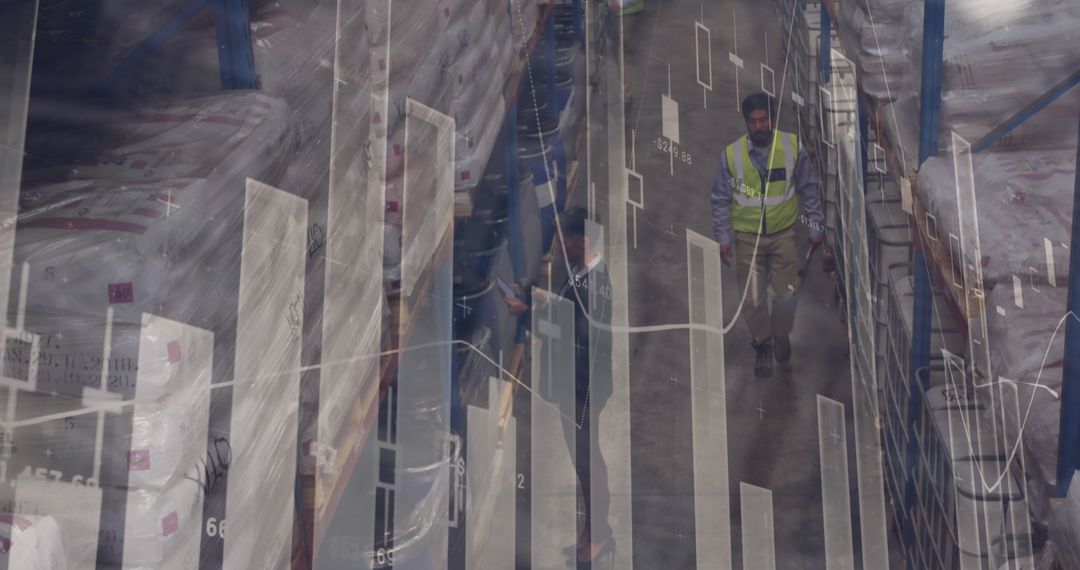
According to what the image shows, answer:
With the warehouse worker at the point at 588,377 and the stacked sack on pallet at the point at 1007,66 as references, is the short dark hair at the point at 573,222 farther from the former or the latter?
the stacked sack on pallet at the point at 1007,66

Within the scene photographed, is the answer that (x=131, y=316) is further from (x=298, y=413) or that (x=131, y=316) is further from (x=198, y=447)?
(x=298, y=413)

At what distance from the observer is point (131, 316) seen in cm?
169

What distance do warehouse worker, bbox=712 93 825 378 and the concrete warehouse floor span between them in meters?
0.06

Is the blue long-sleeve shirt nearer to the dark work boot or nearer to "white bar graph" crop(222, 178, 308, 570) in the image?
the dark work boot

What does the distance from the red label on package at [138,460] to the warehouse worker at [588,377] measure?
6.12 ft

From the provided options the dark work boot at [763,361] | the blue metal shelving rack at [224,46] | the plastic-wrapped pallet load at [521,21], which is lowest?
the dark work boot at [763,361]

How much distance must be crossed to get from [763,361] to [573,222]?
0.89 metres

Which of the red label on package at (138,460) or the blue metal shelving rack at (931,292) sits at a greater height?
the blue metal shelving rack at (931,292)

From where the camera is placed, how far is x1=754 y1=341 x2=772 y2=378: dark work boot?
3.69 meters

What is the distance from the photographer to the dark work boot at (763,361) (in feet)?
12.1

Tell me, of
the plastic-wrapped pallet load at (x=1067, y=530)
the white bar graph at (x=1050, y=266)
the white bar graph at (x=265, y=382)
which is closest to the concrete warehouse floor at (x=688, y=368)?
the white bar graph at (x=1050, y=266)

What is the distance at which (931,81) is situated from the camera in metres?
2.96

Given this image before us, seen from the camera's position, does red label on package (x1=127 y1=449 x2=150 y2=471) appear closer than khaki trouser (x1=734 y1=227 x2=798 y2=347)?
Yes

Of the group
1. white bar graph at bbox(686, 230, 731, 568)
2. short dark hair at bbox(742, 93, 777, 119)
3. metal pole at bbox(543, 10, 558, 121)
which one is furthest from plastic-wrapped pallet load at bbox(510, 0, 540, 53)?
white bar graph at bbox(686, 230, 731, 568)
